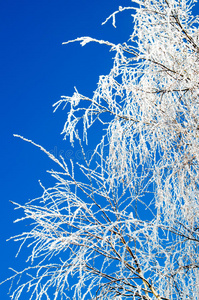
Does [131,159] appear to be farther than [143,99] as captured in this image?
Yes

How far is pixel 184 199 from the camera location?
2.79 meters

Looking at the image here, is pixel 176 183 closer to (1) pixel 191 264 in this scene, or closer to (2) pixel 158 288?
(1) pixel 191 264

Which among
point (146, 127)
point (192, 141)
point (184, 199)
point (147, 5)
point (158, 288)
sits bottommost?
point (158, 288)

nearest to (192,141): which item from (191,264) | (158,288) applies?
(191,264)

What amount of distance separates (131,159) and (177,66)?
879mm

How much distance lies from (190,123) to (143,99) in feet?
1.43

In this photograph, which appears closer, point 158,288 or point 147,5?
point 158,288

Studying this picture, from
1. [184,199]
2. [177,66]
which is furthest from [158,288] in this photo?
[177,66]

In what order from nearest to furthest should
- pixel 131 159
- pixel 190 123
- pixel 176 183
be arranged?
pixel 190 123
pixel 176 183
pixel 131 159

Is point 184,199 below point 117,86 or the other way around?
below

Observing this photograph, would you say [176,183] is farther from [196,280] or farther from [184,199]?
[196,280]

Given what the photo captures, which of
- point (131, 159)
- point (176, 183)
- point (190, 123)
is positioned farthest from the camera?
point (131, 159)

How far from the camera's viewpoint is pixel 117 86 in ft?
9.69

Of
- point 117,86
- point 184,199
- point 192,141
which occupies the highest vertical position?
point 117,86
